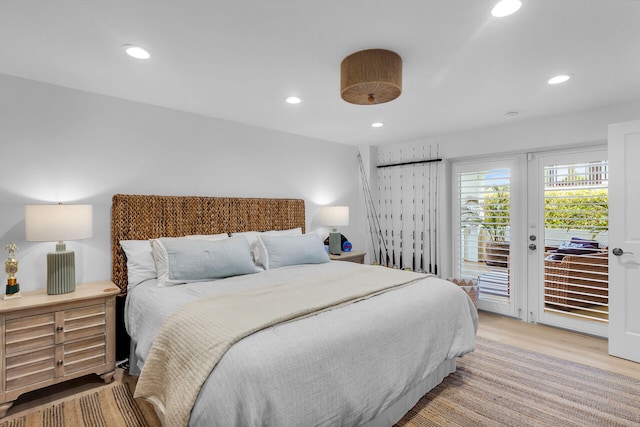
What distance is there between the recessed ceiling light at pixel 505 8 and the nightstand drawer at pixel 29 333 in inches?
129

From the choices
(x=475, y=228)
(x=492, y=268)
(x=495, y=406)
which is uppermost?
(x=475, y=228)

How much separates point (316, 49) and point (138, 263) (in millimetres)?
2195

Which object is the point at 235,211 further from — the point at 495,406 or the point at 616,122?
the point at 616,122

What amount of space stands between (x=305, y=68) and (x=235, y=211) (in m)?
1.86

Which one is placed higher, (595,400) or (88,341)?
(88,341)

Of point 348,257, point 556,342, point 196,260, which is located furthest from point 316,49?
point 556,342

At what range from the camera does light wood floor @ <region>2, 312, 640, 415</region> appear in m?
2.33

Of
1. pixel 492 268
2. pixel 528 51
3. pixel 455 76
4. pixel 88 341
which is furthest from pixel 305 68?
pixel 492 268

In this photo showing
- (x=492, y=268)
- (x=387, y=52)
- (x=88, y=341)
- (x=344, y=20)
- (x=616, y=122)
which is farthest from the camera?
(x=492, y=268)

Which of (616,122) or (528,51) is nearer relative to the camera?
(528,51)

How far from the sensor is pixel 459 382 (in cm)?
245

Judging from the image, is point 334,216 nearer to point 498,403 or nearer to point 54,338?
point 498,403

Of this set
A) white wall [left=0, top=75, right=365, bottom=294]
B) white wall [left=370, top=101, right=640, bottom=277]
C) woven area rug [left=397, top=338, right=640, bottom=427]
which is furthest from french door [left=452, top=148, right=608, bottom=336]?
white wall [left=0, top=75, right=365, bottom=294]

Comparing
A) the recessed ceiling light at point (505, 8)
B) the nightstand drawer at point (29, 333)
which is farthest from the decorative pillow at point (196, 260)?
the recessed ceiling light at point (505, 8)
